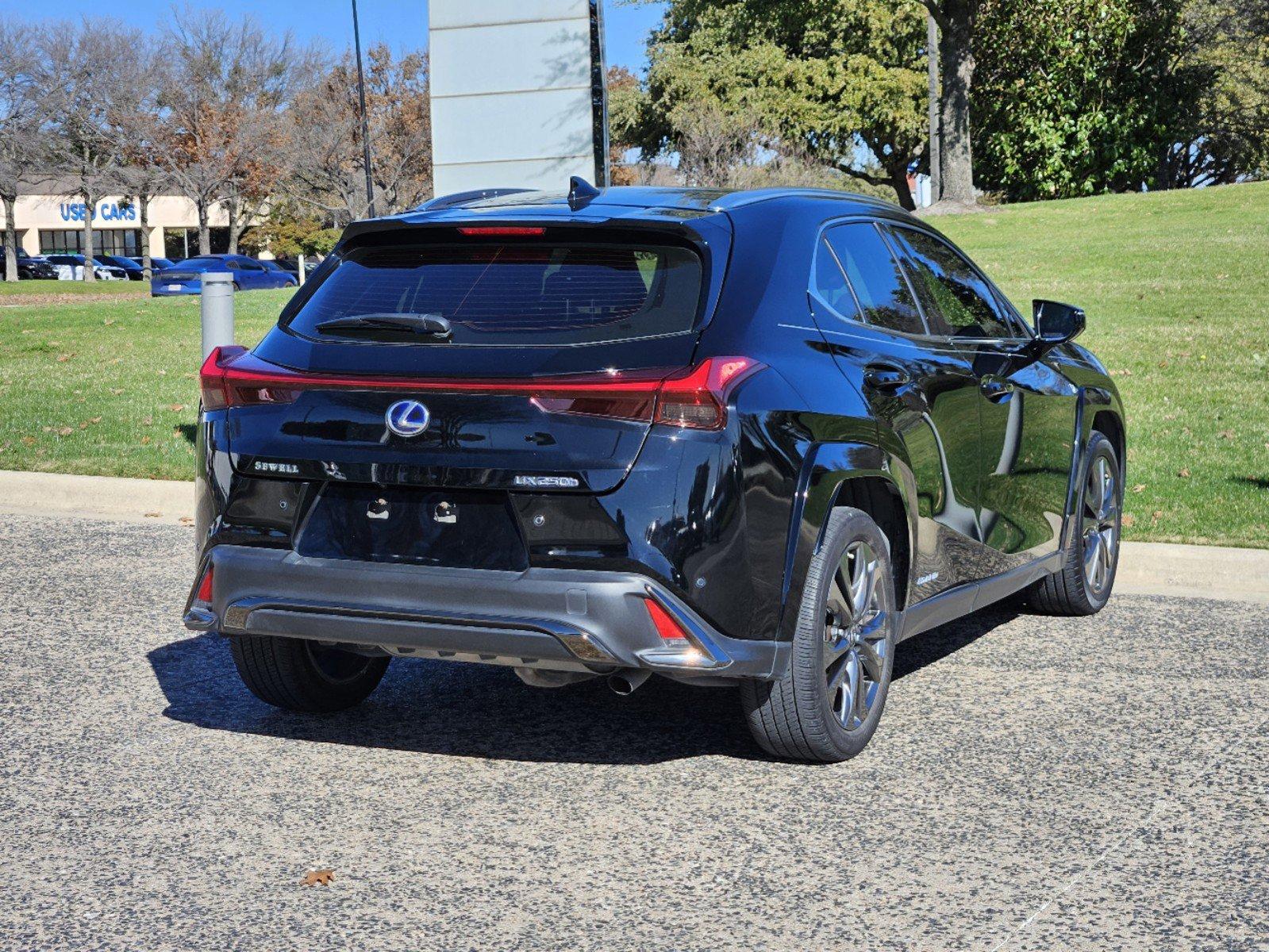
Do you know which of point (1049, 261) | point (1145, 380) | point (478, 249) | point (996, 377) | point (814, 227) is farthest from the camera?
point (1049, 261)

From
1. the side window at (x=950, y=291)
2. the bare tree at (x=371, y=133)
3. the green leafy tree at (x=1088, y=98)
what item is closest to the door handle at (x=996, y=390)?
the side window at (x=950, y=291)

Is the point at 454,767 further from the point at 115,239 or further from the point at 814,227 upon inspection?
the point at 115,239

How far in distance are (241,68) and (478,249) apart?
57708 mm

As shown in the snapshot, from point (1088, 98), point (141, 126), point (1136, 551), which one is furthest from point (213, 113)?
point (1136, 551)

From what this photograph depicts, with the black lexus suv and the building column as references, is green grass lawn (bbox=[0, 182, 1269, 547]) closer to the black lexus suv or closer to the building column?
the black lexus suv

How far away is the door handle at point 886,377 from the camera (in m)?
5.01

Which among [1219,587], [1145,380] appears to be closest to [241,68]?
[1145,380]

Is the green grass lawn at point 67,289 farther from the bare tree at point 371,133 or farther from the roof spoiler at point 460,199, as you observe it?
the roof spoiler at point 460,199

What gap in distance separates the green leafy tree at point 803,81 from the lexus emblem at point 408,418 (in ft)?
141

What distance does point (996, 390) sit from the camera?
5.96 metres

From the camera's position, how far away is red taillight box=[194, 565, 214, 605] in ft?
15.4

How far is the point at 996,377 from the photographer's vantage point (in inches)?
235

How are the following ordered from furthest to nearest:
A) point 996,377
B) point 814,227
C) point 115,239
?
point 115,239 < point 996,377 < point 814,227

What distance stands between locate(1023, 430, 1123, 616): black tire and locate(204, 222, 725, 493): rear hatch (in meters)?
3.08
